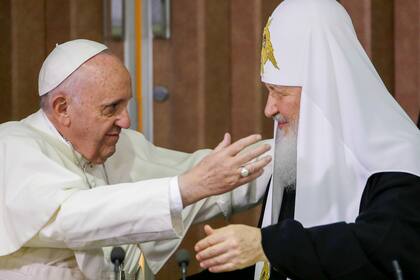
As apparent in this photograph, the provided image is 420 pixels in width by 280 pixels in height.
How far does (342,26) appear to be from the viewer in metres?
3.79

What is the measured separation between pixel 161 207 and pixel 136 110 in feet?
8.19

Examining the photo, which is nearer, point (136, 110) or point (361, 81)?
point (361, 81)

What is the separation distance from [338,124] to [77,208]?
0.98 m

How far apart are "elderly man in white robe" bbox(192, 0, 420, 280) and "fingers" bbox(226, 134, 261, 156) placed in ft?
0.81

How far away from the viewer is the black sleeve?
11.3ft

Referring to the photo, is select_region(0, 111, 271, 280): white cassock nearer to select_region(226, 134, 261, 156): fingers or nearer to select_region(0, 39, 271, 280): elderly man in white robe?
select_region(0, 39, 271, 280): elderly man in white robe

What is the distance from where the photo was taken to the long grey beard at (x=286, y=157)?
395 centimetres

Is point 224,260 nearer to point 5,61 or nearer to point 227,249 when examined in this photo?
point 227,249

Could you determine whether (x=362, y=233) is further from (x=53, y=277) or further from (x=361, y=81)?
(x=53, y=277)

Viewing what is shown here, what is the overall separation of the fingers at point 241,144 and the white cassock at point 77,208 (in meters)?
0.28

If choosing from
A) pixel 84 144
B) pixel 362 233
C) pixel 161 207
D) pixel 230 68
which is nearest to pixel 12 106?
pixel 230 68

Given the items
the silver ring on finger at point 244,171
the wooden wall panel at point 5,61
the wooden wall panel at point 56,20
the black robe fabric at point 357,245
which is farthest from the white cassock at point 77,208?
the wooden wall panel at point 56,20

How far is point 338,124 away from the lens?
368cm

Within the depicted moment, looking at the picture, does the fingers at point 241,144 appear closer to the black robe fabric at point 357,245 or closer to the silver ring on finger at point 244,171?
the silver ring on finger at point 244,171
